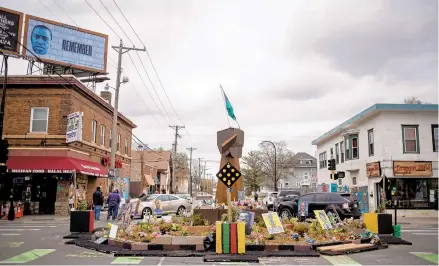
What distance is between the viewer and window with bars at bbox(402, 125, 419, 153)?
27.5m

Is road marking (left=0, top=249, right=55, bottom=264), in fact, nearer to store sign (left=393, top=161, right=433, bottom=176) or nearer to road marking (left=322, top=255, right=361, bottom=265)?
road marking (left=322, top=255, right=361, bottom=265)

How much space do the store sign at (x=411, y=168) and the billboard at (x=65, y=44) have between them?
22228mm

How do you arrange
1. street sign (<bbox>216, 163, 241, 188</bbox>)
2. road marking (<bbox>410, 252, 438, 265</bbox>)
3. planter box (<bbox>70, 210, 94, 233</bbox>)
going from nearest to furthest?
road marking (<bbox>410, 252, 438, 265</bbox>), street sign (<bbox>216, 163, 241, 188</bbox>), planter box (<bbox>70, 210, 94, 233</bbox>)

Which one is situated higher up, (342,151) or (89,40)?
(89,40)

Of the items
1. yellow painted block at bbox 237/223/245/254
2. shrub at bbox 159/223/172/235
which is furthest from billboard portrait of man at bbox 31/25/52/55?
yellow painted block at bbox 237/223/245/254

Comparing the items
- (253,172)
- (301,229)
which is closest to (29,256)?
(301,229)

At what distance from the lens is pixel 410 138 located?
2761cm

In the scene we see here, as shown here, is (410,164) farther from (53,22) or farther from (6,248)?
(53,22)

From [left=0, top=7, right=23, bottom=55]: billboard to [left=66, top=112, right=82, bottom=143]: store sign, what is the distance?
267 inches

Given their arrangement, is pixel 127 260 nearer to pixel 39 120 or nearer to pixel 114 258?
pixel 114 258

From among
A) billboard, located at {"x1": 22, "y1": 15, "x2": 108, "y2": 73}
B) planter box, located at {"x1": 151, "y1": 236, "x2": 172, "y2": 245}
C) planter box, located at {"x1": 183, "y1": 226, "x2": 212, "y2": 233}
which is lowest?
planter box, located at {"x1": 151, "y1": 236, "x2": 172, "y2": 245}

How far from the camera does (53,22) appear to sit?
30.7 m

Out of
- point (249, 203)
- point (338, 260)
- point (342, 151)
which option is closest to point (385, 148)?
point (342, 151)

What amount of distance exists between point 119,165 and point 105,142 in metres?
2.77
